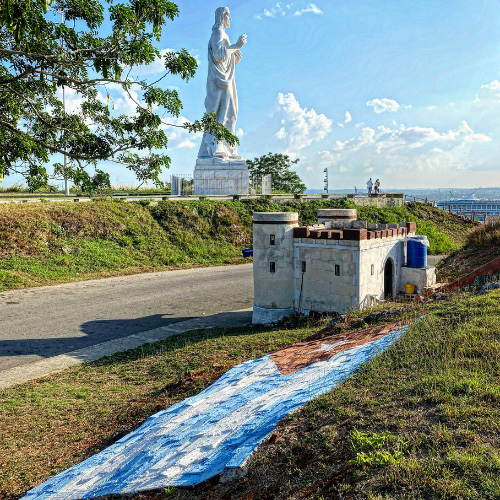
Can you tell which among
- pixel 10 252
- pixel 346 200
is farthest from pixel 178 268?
pixel 346 200

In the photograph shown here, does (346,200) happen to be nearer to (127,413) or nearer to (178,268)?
(178,268)

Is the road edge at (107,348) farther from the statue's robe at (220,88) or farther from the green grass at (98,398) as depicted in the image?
the statue's robe at (220,88)

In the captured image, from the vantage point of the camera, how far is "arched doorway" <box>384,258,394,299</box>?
1769cm

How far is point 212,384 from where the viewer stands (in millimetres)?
9039

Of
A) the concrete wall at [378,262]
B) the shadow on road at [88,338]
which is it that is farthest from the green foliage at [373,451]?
the shadow on road at [88,338]

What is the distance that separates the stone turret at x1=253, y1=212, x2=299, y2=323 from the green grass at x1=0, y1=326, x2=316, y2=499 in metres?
2.66

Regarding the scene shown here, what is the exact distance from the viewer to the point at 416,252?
18500 millimetres

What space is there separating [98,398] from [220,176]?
29.5 meters

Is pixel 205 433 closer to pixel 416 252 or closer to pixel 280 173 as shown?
pixel 416 252

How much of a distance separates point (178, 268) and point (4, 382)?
16500 millimetres

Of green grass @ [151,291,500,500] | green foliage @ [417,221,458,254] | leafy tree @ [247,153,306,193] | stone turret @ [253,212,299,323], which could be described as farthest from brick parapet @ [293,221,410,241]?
leafy tree @ [247,153,306,193]

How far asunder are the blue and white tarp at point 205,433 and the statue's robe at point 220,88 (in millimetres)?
30828

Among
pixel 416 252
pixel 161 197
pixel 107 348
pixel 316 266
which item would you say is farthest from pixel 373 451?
pixel 161 197

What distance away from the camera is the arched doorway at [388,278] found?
58.0ft
